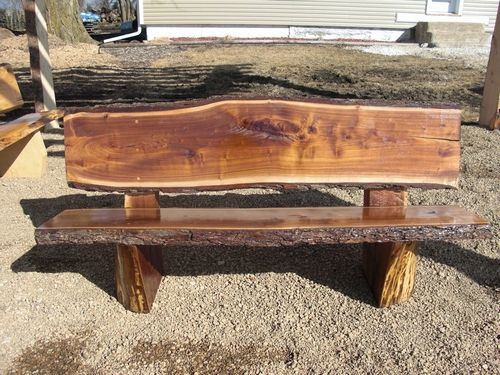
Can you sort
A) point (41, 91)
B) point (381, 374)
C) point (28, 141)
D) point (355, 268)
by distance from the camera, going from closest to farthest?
1. point (381, 374)
2. point (355, 268)
3. point (28, 141)
4. point (41, 91)

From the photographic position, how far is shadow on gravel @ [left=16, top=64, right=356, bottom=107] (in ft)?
28.4

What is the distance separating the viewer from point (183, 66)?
39.7 ft

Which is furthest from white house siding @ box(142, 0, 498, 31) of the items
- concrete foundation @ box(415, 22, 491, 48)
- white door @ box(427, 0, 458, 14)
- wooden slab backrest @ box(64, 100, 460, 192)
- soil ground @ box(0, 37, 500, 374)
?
wooden slab backrest @ box(64, 100, 460, 192)

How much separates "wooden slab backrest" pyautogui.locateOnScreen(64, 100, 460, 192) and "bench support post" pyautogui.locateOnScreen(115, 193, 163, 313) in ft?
0.47

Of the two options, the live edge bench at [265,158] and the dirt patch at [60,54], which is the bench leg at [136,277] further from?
the dirt patch at [60,54]

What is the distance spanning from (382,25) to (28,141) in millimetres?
15286

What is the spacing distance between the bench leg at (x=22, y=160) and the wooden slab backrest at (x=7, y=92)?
745 mm

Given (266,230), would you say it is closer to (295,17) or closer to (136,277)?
(136,277)

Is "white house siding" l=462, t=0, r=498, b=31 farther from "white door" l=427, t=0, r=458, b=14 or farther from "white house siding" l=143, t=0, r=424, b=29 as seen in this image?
"white house siding" l=143, t=0, r=424, b=29

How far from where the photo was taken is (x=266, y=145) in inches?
114

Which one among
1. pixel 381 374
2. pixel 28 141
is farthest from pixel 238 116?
pixel 28 141

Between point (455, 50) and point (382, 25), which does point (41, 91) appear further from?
point (382, 25)

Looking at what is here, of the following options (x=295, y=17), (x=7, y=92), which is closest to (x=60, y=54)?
(x=295, y=17)

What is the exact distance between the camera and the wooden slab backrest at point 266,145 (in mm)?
2896
